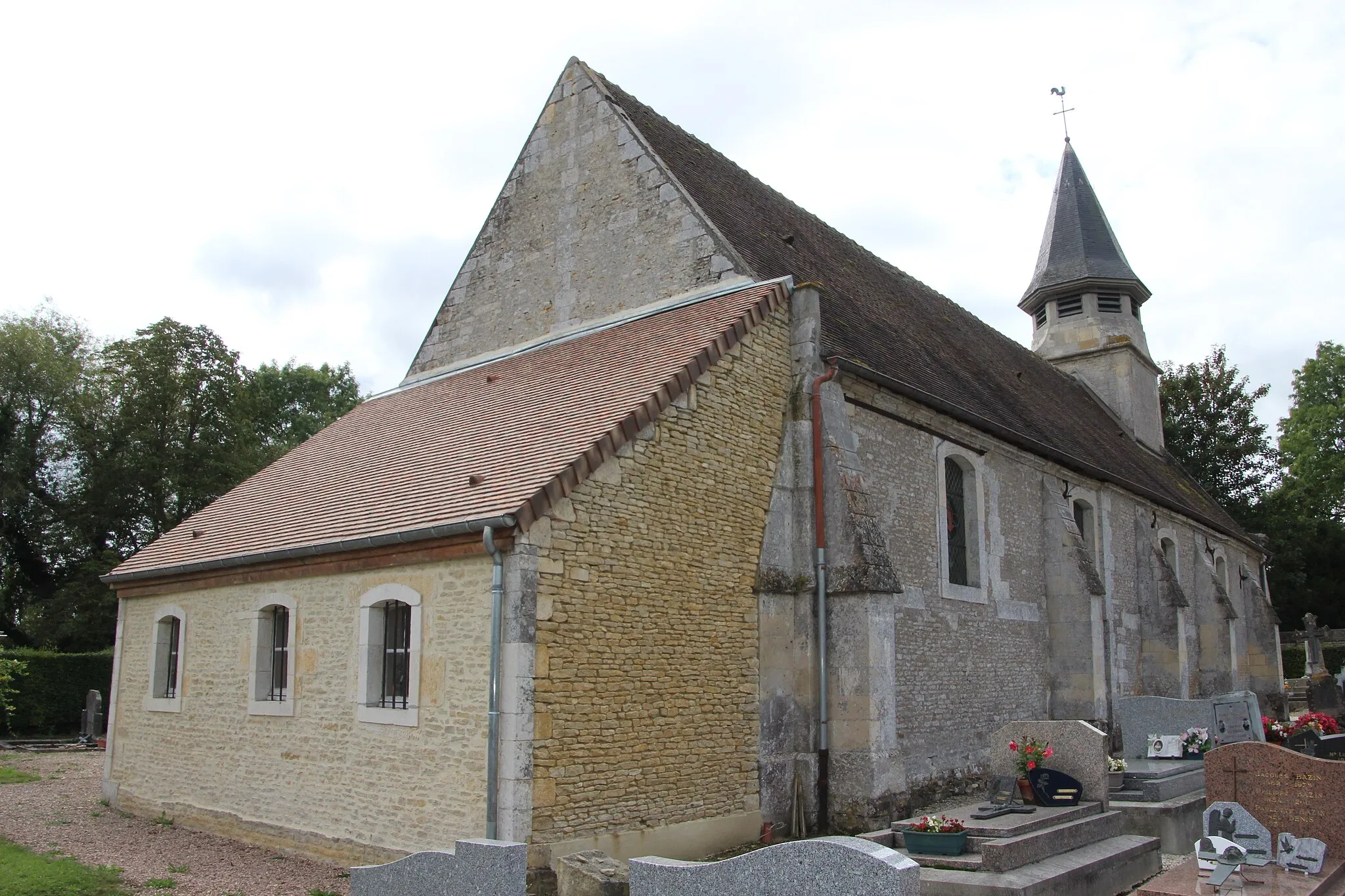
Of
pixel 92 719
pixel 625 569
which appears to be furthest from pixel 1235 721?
pixel 92 719

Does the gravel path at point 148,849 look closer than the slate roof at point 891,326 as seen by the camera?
Yes

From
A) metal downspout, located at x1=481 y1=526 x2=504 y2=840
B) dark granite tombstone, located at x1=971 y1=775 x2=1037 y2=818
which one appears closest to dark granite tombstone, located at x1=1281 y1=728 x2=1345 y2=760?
dark granite tombstone, located at x1=971 y1=775 x2=1037 y2=818

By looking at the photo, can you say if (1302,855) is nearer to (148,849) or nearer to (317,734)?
(317,734)

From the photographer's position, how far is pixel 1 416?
30.2 m

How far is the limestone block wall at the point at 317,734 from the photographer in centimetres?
859

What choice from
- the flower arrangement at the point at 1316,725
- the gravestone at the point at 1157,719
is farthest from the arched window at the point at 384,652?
the flower arrangement at the point at 1316,725

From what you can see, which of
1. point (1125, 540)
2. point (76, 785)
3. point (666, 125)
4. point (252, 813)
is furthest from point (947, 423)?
point (76, 785)

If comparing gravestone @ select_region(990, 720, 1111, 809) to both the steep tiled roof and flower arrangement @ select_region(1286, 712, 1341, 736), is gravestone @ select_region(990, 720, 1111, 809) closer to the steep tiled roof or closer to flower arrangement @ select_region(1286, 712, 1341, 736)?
the steep tiled roof

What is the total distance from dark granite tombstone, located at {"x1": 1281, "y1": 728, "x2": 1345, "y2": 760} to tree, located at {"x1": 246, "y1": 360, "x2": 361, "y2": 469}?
112 feet

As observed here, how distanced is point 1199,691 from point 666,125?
16.4m

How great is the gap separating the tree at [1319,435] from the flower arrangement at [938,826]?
37177 millimetres

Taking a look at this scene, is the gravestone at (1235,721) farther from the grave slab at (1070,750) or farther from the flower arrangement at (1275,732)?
the grave slab at (1070,750)

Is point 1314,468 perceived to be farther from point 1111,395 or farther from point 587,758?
point 587,758

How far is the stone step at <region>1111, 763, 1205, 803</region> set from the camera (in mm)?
11258
